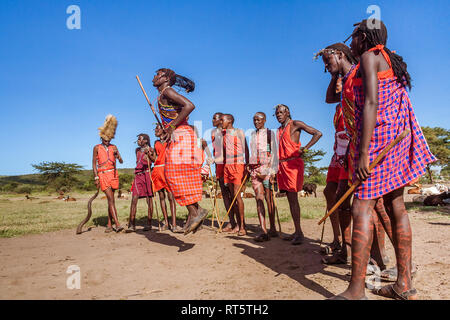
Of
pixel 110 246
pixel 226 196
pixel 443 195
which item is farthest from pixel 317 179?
pixel 110 246

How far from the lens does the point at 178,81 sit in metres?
4.71

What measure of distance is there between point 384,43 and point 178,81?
2925 millimetres

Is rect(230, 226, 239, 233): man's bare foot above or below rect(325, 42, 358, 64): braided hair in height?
below

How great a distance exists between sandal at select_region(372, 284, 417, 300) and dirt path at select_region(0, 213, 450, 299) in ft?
0.63

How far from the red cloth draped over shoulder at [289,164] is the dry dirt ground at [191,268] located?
0.97m

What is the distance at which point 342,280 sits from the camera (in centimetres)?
315

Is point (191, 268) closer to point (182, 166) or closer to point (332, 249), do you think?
point (182, 166)

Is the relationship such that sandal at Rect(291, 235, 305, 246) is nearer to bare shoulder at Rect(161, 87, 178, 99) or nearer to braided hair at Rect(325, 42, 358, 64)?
braided hair at Rect(325, 42, 358, 64)

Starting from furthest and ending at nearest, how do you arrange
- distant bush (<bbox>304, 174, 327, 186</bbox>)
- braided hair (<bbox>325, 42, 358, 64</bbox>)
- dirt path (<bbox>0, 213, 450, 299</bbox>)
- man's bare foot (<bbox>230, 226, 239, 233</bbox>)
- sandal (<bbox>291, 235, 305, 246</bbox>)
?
1. distant bush (<bbox>304, 174, 327, 186</bbox>)
2. man's bare foot (<bbox>230, 226, 239, 233</bbox>)
3. sandal (<bbox>291, 235, 305, 246</bbox>)
4. braided hair (<bbox>325, 42, 358, 64</bbox>)
5. dirt path (<bbox>0, 213, 450, 299</bbox>)

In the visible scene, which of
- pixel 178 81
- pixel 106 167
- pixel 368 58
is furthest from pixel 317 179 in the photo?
pixel 368 58

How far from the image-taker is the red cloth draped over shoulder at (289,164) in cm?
525

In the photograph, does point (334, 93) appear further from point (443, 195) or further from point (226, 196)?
point (443, 195)

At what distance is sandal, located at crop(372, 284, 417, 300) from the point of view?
2508mm

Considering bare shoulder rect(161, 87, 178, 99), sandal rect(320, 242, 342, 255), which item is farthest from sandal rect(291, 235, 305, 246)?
bare shoulder rect(161, 87, 178, 99)
